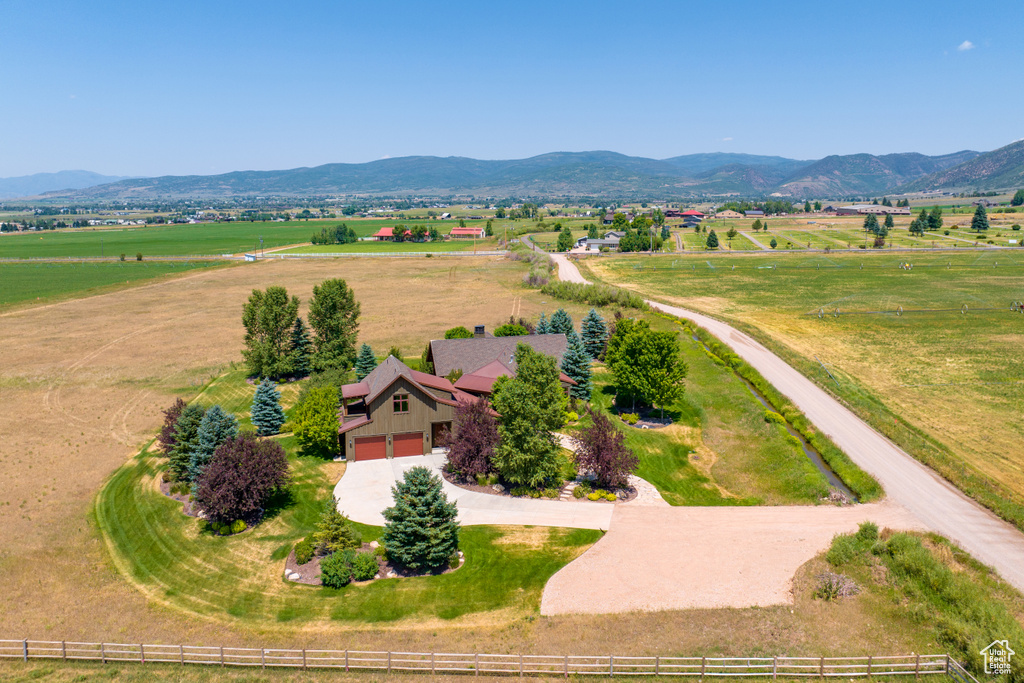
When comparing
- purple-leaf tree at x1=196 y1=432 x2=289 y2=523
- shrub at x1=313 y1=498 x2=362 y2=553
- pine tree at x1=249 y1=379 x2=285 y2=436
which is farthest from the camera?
pine tree at x1=249 y1=379 x2=285 y2=436

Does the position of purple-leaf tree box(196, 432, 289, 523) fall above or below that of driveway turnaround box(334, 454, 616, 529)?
above

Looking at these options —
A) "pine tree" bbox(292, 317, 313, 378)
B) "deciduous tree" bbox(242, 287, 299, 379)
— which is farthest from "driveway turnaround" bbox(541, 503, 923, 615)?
"deciduous tree" bbox(242, 287, 299, 379)

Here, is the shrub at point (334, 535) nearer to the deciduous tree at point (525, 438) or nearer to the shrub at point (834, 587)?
the deciduous tree at point (525, 438)

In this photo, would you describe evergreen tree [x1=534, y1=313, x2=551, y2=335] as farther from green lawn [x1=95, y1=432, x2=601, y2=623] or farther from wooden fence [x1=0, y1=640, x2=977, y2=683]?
wooden fence [x1=0, y1=640, x2=977, y2=683]

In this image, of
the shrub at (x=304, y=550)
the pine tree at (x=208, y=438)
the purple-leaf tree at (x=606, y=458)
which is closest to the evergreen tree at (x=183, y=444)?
the pine tree at (x=208, y=438)

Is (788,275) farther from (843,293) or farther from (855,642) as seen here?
(855,642)

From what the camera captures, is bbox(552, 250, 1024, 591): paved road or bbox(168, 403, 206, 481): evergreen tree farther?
bbox(168, 403, 206, 481): evergreen tree
